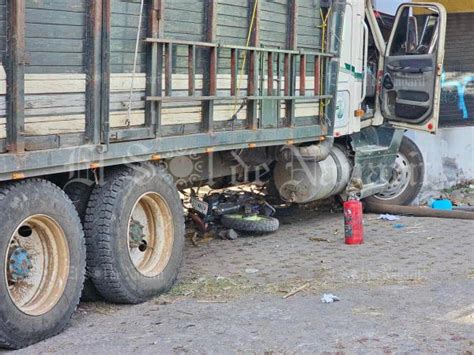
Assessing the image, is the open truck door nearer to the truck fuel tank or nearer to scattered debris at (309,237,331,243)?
the truck fuel tank

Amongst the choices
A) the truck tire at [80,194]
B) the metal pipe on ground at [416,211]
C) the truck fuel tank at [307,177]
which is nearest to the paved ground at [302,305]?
the truck fuel tank at [307,177]

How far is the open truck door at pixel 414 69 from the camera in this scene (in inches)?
380

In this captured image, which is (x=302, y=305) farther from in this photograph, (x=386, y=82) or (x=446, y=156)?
(x=446, y=156)

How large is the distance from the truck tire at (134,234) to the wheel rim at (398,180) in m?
4.78

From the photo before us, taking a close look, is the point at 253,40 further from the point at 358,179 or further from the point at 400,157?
the point at 400,157

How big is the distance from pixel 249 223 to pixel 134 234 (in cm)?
266

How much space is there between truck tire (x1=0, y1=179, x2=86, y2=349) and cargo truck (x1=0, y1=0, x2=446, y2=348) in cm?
1

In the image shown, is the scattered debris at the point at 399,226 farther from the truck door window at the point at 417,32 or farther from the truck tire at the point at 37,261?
the truck tire at the point at 37,261

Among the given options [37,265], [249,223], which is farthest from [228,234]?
[37,265]

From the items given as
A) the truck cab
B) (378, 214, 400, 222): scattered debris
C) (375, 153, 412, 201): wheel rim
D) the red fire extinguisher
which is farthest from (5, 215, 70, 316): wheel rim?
(375, 153, 412, 201): wheel rim

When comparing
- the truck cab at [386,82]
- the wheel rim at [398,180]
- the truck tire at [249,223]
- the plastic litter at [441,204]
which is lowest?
the plastic litter at [441,204]

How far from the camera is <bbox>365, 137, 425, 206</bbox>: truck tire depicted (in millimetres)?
10945

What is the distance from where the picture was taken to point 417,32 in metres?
9.74

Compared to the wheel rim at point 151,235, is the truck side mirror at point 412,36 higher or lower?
higher
